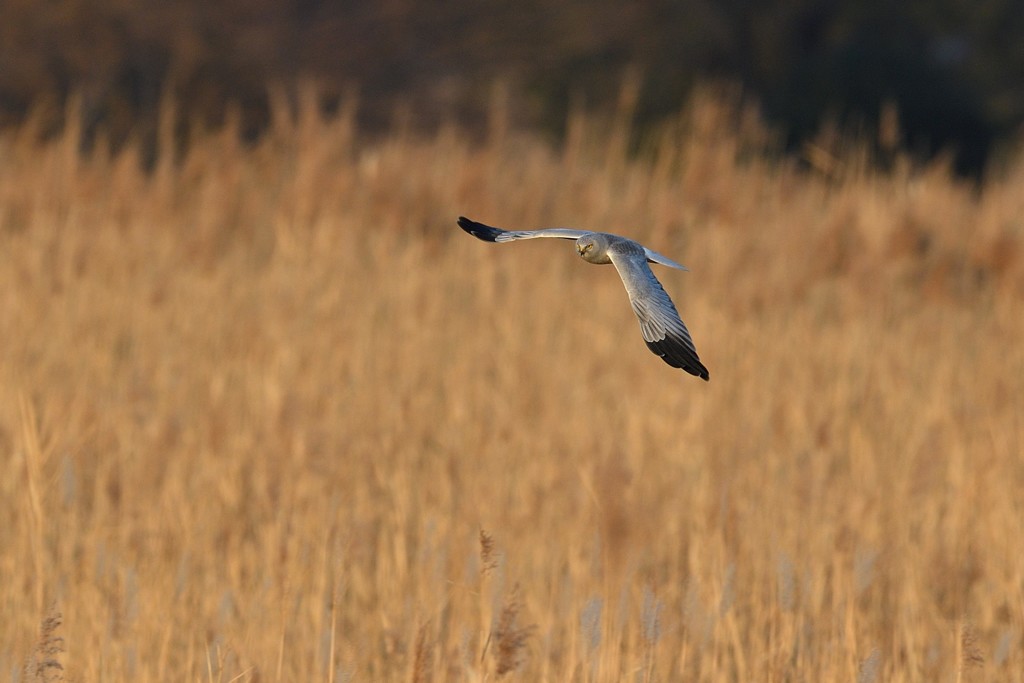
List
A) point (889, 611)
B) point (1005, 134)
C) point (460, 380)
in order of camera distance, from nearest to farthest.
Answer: point (889, 611), point (460, 380), point (1005, 134)

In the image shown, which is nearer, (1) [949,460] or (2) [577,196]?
(1) [949,460]

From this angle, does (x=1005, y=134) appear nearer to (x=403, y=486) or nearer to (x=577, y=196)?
(x=577, y=196)

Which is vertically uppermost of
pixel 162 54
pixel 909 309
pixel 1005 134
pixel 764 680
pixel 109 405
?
pixel 1005 134

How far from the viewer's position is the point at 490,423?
13.0 ft

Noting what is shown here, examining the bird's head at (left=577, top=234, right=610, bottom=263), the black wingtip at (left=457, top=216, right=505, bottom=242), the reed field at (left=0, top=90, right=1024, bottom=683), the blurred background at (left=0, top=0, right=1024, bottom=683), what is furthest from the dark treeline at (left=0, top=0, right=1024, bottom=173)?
the bird's head at (left=577, top=234, right=610, bottom=263)

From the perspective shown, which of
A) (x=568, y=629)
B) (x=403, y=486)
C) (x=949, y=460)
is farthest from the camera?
(x=949, y=460)

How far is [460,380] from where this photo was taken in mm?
4215

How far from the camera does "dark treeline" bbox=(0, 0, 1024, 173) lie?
944 cm

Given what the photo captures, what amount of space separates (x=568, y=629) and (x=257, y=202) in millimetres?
3924

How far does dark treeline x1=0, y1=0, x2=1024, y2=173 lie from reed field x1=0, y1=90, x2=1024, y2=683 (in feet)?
5.64

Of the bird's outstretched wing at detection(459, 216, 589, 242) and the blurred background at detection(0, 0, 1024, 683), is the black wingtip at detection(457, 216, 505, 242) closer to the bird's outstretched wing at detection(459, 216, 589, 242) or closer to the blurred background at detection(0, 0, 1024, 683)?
the bird's outstretched wing at detection(459, 216, 589, 242)

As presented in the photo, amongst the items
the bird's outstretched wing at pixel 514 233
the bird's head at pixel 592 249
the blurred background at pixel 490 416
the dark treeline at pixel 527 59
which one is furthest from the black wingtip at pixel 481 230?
the dark treeline at pixel 527 59

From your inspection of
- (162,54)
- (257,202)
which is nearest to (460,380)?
(257,202)

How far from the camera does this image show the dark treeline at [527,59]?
944 centimetres
